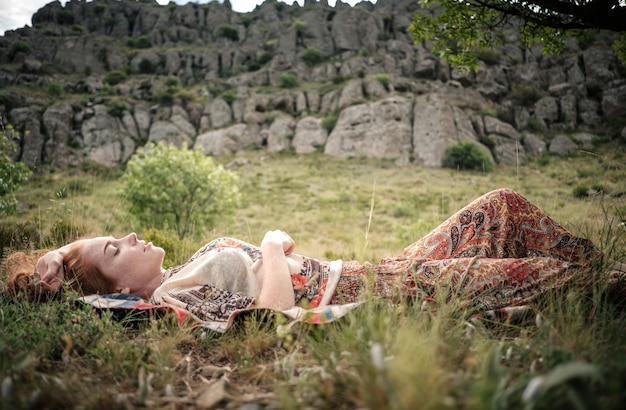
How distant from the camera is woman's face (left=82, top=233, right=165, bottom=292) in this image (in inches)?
104

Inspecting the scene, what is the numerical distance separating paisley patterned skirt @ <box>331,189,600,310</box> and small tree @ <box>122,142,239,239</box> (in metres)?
9.59

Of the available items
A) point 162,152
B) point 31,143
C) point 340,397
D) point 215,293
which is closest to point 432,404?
point 340,397

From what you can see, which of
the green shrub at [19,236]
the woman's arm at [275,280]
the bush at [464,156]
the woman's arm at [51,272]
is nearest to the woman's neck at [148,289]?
the woman's arm at [51,272]

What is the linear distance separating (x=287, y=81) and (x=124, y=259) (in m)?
53.6

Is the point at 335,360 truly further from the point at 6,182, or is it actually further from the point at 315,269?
the point at 6,182

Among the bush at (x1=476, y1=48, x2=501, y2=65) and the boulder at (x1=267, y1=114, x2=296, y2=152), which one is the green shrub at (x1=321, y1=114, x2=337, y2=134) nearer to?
the boulder at (x1=267, y1=114, x2=296, y2=152)

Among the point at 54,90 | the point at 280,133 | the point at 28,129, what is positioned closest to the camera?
the point at 28,129

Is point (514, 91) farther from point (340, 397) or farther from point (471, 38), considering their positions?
point (340, 397)

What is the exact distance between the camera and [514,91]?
46125mm

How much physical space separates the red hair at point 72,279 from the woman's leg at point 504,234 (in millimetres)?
2586

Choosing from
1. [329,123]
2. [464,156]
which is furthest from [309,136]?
[464,156]

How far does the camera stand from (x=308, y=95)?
158ft

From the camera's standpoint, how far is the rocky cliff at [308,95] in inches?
1486

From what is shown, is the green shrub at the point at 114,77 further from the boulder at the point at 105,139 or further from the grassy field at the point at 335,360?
Answer: the grassy field at the point at 335,360
